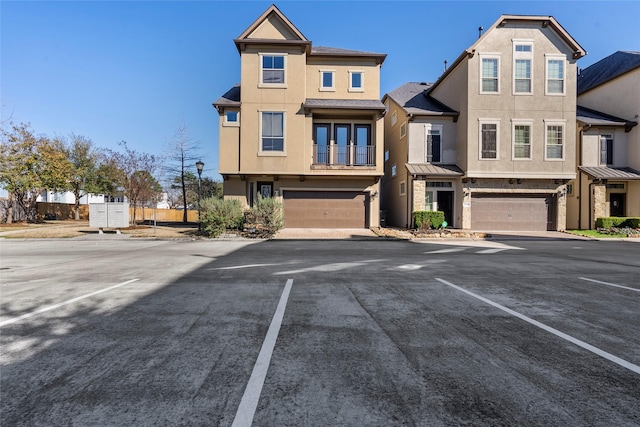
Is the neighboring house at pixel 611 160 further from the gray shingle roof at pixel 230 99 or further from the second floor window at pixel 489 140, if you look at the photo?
the gray shingle roof at pixel 230 99

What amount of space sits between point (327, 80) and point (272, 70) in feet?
11.2

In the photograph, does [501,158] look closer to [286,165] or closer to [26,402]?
[286,165]

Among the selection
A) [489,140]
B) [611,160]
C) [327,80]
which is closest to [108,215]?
[327,80]

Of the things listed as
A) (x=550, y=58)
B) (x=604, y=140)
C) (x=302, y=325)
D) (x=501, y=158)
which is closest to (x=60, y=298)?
(x=302, y=325)

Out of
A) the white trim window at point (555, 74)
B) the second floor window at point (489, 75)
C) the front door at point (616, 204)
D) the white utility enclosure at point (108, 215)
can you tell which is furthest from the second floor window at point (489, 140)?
the white utility enclosure at point (108, 215)

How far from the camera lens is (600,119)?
20906 millimetres

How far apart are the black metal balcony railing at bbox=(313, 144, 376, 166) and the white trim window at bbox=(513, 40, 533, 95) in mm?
9440

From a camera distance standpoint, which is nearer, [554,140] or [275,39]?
[275,39]

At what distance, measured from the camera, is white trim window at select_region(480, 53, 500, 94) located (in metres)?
19.0

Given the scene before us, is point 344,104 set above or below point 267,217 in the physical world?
above

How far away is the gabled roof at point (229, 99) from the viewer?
1855cm

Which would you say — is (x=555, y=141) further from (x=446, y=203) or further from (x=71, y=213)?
(x=71, y=213)

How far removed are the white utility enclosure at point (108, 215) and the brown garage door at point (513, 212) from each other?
20.7m

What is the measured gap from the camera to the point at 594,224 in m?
19.6
